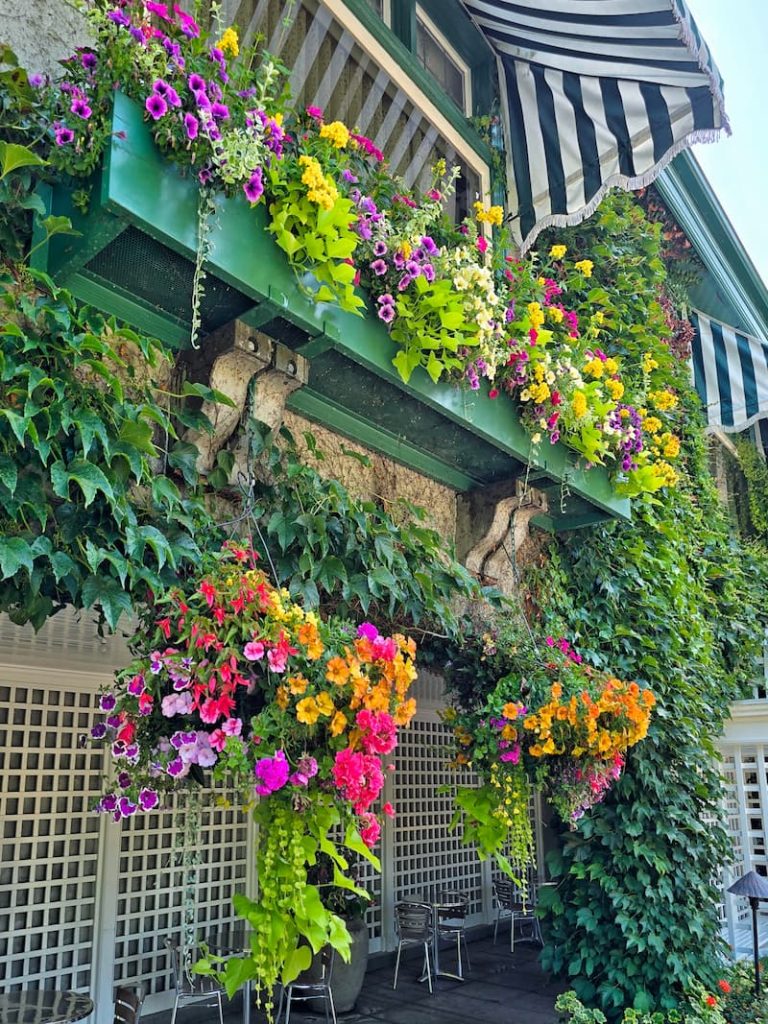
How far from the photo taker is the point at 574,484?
4.70 metres

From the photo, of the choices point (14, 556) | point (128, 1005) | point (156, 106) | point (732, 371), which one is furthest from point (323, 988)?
point (732, 371)

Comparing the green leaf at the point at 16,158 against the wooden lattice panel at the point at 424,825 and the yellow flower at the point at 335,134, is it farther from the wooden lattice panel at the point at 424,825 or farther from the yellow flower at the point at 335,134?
the wooden lattice panel at the point at 424,825

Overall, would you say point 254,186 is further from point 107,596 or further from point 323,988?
point 323,988

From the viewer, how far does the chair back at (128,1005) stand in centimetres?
418

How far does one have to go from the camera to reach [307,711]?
2314mm

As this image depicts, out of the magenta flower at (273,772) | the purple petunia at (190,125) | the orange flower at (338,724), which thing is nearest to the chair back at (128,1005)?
the magenta flower at (273,772)

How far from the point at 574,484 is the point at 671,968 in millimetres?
3052

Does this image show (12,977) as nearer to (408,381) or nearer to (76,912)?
(76,912)

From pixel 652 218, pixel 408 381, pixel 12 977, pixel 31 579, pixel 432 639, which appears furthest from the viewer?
pixel 652 218

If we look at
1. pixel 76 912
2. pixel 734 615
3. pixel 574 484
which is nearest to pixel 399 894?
pixel 76 912

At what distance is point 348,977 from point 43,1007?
2983 mm

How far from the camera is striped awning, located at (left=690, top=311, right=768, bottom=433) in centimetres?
839

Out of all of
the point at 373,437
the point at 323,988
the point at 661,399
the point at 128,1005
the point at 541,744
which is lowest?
the point at 323,988

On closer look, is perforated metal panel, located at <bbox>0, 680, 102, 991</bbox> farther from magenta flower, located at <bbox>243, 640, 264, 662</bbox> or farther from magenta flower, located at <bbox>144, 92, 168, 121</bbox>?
magenta flower, located at <bbox>144, 92, 168, 121</bbox>
